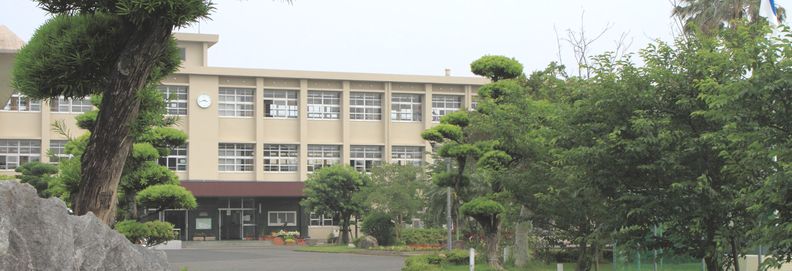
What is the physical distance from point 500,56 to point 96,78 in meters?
18.9

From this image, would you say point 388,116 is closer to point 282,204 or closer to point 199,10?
point 282,204

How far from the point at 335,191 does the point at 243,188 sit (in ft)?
30.2

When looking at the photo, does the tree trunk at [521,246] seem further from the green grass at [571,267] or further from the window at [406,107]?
the window at [406,107]

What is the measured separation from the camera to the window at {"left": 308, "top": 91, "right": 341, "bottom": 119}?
64.8 m

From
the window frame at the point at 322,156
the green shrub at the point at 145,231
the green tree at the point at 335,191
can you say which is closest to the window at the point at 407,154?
the window frame at the point at 322,156

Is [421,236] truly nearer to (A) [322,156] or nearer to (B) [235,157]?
(A) [322,156]

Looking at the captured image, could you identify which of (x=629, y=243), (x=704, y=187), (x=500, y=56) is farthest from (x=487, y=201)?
(x=704, y=187)

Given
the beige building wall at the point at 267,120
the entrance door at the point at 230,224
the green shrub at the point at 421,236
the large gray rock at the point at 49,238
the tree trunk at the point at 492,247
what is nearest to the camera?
the large gray rock at the point at 49,238

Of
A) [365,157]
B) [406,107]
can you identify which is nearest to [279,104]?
[365,157]

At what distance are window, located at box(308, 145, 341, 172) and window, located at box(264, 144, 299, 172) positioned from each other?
103cm

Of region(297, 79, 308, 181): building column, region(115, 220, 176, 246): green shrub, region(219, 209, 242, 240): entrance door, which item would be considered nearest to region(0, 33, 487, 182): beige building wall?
region(297, 79, 308, 181): building column

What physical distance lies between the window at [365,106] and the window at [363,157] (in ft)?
7.18

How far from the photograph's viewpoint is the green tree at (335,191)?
53.6 meters

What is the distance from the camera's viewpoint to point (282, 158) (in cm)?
6406
